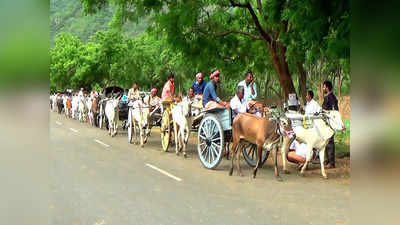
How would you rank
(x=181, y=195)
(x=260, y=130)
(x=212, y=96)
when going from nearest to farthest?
(x=181, y=195), (x=260, y=130), (x=212, y=96)

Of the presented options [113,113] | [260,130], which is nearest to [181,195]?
[260,130]

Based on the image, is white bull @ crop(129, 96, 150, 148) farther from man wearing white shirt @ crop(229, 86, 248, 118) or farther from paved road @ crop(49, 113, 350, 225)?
man wearing white shirt @ crop(229, 86, 248, 118)

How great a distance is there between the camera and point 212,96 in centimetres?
1053

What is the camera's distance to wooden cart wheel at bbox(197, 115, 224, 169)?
31.7ft

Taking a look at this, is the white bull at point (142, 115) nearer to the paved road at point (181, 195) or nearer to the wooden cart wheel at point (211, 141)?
the paved road at point (181, 195)

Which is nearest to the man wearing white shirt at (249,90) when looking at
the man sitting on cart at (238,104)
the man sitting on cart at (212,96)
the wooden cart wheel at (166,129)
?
the man sitting on cart at (238,104)

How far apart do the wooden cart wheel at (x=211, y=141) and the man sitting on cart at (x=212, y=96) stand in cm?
34

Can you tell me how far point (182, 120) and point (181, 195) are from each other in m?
4.85

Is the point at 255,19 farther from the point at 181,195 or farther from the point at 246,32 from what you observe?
the point at 181,195

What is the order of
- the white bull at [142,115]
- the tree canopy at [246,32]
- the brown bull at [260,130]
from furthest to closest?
the white bull at [142,115] < the brown bull at [260,130] < the tree canopy at [246,32]

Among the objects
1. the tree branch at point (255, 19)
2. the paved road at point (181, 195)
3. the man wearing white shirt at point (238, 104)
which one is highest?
the tree branch at point (255, 19)

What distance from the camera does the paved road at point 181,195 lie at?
5.85m
